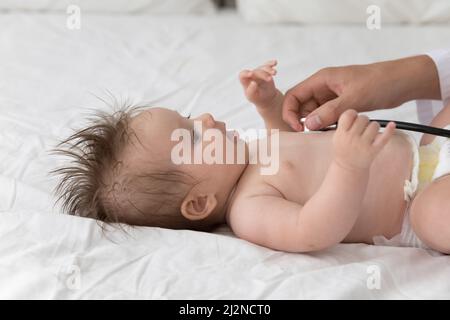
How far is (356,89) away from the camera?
1.18 m

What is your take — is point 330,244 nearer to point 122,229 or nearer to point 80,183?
point 122,229

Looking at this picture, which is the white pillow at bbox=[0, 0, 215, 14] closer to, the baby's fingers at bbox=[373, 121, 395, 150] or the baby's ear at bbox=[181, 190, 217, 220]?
the baby's ear at bbox=[181, 190, 217, 220]

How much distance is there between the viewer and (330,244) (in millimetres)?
1000

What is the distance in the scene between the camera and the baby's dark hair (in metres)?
1.10

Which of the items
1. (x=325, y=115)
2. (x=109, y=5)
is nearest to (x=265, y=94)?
(x=325, y=115)

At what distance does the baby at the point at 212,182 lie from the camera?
3.62 feet

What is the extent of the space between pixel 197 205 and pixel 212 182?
0.05m

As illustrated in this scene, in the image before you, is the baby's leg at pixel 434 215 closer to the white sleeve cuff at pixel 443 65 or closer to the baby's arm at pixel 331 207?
the baby's arm at pixel 331 207

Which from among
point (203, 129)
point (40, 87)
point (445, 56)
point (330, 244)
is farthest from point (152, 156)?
point (40, 87)

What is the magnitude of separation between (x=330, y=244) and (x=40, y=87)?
102 cm

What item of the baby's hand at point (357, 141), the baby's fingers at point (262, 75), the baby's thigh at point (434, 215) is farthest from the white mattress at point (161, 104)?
the baby's fingers at point (262, 75)

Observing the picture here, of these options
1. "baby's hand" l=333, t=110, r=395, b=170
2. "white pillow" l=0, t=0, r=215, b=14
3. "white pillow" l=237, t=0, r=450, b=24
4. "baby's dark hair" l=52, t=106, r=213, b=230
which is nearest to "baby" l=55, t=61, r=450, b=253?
"baby's dark hair" l=52, t=106, r=213, b=230

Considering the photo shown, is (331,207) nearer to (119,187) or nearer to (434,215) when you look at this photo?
(434,215)

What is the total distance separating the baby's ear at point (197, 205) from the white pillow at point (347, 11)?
1.13 metres
